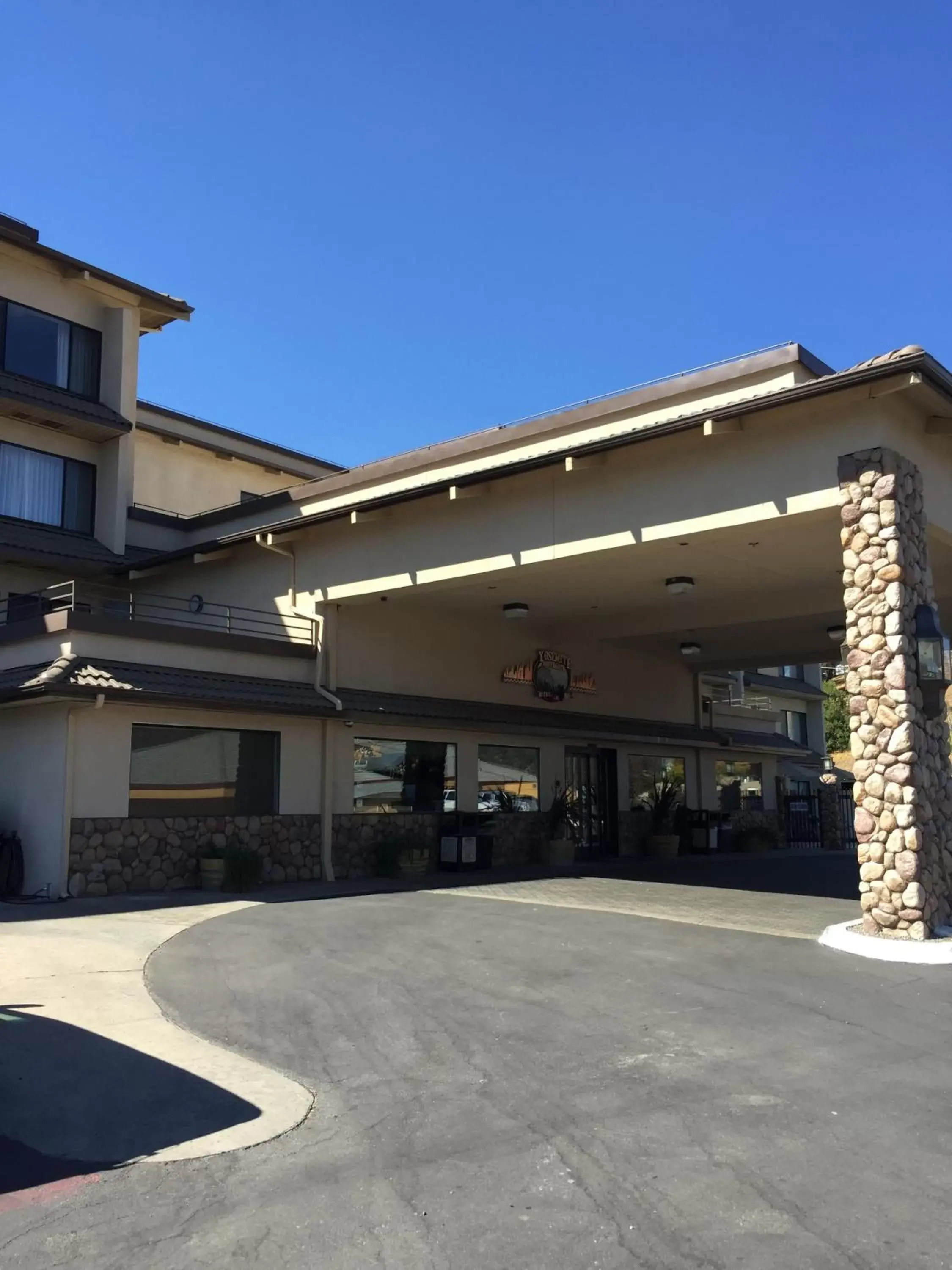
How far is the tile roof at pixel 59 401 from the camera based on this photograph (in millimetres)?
20594

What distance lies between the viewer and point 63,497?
72.9ft

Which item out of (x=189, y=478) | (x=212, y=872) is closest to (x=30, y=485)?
(x=189, y=478)

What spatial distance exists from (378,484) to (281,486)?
10.9m

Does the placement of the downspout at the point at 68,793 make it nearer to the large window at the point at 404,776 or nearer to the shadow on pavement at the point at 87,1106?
the large window at the point at 404,776

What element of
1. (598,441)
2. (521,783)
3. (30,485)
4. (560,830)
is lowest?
(560,830)

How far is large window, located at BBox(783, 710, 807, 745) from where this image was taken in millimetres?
39844

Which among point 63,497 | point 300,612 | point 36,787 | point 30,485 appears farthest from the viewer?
point 63,497

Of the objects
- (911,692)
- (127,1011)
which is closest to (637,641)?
(911,692)

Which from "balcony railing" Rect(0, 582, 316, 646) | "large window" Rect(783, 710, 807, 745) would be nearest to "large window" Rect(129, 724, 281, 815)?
"balcony railing" Rect(0, 582, 316, 646)

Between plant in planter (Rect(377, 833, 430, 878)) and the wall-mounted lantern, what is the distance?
9.86 metres

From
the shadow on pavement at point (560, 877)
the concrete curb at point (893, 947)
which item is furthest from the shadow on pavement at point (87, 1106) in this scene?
the concrete curb at point (893, 947)

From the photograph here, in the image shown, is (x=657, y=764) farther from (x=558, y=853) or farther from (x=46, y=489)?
(x=46, y=489)

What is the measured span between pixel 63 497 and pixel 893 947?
18466 mm

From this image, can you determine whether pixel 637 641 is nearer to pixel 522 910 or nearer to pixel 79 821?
pixel 522 910
